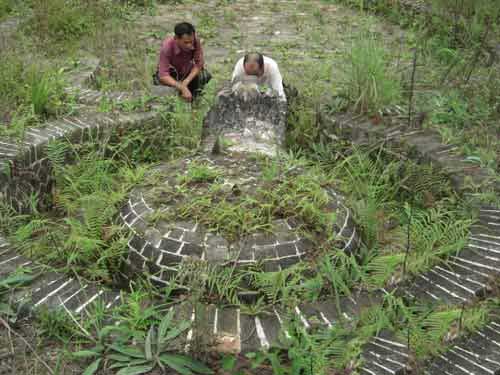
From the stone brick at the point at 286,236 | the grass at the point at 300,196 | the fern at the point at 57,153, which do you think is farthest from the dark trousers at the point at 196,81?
the stone brick at the point at 286,236

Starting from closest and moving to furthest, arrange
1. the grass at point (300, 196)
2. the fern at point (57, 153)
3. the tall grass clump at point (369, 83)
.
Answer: the grass at point (300, 196)
the fern at point (57, 153)
the tall grass clump at point (369, 83)

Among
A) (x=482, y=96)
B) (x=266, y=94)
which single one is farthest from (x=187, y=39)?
(x=482, y=96)

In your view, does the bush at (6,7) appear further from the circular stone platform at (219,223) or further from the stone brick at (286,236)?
the stone brick at (286,236)

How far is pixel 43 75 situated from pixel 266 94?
180 centimetres

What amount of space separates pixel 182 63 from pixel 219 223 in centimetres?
301

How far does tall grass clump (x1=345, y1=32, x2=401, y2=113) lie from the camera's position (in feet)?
13.9

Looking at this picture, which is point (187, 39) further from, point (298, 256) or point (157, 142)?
point (298, 256)

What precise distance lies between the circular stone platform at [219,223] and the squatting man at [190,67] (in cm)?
171

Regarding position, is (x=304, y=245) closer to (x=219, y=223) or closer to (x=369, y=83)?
(x=219, y=223)

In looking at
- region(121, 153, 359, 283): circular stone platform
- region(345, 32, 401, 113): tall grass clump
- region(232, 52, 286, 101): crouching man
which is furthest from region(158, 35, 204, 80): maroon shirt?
region(121, 153, 359, 283): circular stone platform

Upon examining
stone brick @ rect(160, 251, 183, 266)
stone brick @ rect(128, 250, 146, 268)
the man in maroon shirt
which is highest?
the man in maroon shirt

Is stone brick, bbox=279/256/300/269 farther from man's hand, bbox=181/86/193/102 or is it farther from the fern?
man's hand, bbox=181/86/193/102

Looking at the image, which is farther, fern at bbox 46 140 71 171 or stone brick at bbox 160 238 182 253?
fern at bbox 46 140 71 171

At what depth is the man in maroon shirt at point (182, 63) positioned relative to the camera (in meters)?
5.12
